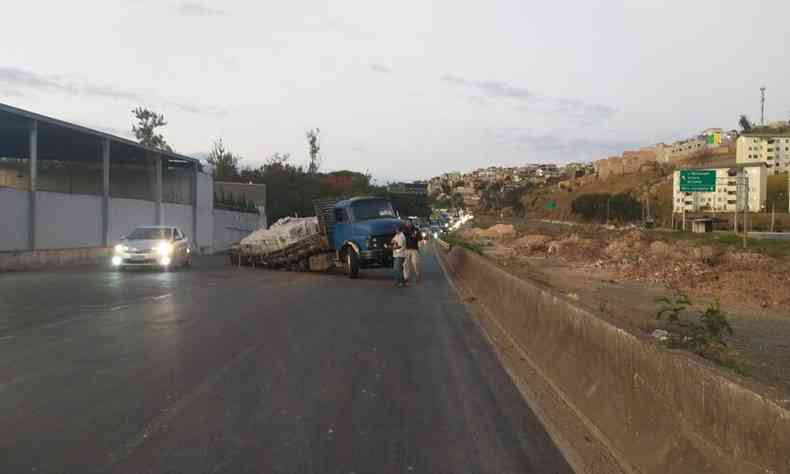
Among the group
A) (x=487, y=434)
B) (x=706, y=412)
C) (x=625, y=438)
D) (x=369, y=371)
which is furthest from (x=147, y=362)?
(x=706, y=412)

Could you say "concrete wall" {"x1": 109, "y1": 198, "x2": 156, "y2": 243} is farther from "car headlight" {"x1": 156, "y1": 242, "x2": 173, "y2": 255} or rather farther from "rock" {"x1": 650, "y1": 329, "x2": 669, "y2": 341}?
"rock" {"x1": 650, "y1": 329, "x2": 669, "y2": 341}

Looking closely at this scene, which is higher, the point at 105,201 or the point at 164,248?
the point at 105,201

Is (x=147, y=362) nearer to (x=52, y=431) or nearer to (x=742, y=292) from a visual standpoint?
(x=52, y=431)

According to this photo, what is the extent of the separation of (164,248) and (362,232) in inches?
314

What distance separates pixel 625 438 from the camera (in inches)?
235

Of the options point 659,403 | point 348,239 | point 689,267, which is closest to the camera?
point 659,403

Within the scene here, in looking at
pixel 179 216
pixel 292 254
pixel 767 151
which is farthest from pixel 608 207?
pixel 292 254

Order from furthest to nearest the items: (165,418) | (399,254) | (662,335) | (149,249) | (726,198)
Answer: (726,198), (149,249), (399,254), (662,335), (165,418)

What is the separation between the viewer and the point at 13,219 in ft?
98.4

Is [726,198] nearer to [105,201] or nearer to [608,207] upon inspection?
[608,207]

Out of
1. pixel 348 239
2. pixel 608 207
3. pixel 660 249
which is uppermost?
pixel 608 207

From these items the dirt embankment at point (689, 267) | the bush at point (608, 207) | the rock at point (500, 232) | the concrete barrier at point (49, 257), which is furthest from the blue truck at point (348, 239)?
the bush at point (608, 207)

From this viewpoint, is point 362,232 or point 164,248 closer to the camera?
point 362,232

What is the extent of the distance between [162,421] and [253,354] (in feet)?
11.7
